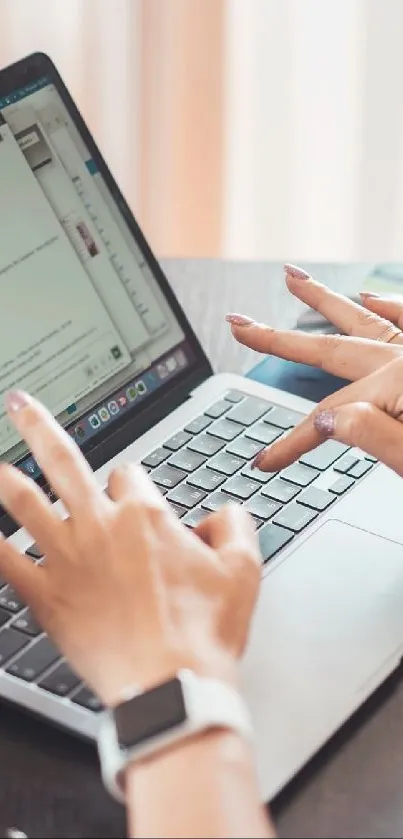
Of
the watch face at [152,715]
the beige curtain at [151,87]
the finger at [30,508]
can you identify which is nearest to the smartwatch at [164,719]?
the watch face at [152,715]

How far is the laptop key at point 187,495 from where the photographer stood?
760 mm

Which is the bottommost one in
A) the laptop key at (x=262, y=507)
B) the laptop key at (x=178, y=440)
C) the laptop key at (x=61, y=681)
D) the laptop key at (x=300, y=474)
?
the laptop key at (x=300, y=474)

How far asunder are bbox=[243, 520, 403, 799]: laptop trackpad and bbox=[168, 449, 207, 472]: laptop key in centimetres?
11

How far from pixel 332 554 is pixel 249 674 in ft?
0.39

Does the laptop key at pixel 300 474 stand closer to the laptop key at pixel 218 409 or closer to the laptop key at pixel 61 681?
the laptop key at pixel 218 409

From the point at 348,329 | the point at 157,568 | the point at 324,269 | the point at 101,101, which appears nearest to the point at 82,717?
the point at 157,568

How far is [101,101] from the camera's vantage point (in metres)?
1.55

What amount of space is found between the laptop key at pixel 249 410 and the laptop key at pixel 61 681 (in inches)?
11.3

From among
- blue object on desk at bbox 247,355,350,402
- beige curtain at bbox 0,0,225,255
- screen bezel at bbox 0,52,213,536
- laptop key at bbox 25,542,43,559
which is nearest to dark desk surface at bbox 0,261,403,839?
laptop key at bbox 25,542,43,559

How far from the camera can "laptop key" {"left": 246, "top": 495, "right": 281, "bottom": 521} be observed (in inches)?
29.6

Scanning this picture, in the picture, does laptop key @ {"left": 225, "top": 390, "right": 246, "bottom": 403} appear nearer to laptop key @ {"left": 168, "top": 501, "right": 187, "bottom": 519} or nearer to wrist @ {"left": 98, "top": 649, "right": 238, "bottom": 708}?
laptop key @ {"left": 168, "top": 501, "right": 187, "bottom": 519}

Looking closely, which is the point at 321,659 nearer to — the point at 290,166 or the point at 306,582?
the point at 306,582

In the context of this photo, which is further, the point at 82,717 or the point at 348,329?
the point at 348,329

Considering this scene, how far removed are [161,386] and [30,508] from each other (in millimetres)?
273
